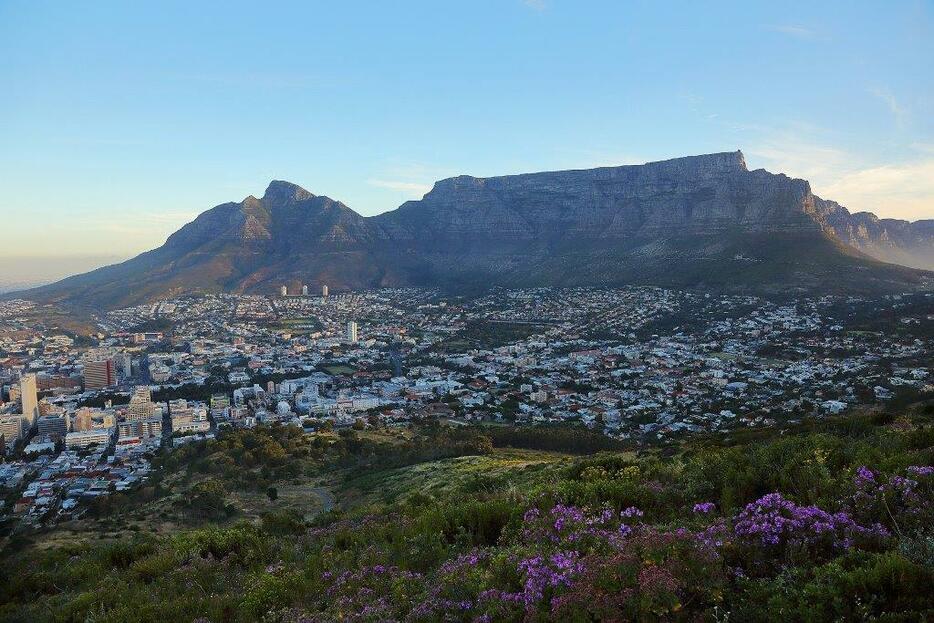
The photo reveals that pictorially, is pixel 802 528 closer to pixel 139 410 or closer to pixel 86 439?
pixel 86 439

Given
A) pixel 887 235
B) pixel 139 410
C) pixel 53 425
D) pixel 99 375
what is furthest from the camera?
pixel 887 235

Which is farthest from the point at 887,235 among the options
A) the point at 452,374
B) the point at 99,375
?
the point at 99,375

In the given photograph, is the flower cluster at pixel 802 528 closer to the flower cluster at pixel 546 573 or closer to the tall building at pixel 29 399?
the flower cluster at pixel 546 573

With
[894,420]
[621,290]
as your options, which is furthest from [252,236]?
[894,420]

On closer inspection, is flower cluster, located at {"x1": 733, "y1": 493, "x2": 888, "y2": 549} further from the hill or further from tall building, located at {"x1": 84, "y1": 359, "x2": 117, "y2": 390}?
tall building, located at {"x1": 84, "y1": 359, "x2": 117, "y2": 390}

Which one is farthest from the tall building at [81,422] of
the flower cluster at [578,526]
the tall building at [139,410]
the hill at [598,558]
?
the flower cluster at [578,526]
